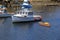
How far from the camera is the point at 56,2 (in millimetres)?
74812

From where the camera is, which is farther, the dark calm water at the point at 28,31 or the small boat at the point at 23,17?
the small boat at the point at 23,17

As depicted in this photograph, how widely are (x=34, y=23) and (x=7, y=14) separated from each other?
773 centimetres

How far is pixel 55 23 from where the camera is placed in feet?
131

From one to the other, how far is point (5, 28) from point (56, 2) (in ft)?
135

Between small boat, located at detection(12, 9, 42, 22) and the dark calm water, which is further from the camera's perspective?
small boat, located at detection(12, 9, 42, 22)

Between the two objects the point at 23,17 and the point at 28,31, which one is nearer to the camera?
the point at 28,31

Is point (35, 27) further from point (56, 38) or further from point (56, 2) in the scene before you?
point (56, 2)

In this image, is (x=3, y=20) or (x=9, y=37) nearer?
(x=9, y=37)

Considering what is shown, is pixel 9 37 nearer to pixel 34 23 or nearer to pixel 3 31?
pixel 3 31

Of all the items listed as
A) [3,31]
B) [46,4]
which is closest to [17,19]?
[3,31]

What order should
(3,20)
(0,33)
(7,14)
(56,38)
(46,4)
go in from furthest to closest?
1. (46,4)
2. (7,14)
3. (3,20)
4. (0,33)
5. (56,38)

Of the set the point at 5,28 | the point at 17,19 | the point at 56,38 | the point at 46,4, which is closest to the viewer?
the point at 56,38

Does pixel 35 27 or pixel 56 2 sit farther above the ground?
pixel 35 27

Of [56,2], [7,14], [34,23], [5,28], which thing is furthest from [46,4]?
[5,28]
